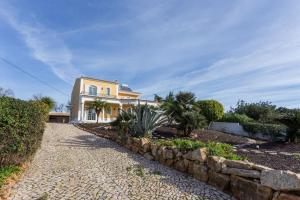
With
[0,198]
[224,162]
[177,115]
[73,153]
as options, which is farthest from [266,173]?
[177,115]

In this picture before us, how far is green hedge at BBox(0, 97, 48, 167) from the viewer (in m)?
4.99

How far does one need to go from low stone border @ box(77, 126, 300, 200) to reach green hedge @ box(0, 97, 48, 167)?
386 cm

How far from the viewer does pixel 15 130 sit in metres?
5.21

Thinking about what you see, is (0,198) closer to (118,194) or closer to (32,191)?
(32,191)

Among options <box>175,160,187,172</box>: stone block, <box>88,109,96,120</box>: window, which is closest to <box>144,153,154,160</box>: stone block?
<box>175,160,187,172</box>: stone block

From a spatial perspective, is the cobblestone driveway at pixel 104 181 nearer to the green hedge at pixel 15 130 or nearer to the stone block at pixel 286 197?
the green hedge at pixel 15 130

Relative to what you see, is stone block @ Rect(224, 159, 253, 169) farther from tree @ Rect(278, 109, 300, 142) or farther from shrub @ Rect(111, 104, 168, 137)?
tree @ Rect(278, 109, 300, 142)

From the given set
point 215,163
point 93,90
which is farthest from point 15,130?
point 93,90

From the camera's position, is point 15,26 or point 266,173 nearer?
point 266,173

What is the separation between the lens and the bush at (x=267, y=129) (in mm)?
17522

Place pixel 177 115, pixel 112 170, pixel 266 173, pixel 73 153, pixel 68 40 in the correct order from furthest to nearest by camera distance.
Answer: pixel 68 40
pixel 177 115
pixel 73 153
pixel 112 170
pixel 266 173

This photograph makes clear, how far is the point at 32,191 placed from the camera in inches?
181

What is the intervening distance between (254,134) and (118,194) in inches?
725

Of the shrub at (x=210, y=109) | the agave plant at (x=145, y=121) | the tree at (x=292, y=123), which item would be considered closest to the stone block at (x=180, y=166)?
the agave plant at (x=145, y=121)
